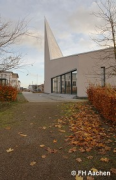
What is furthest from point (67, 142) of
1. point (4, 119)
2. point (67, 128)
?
point (4, 119)

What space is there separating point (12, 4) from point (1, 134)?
6731 millimetres

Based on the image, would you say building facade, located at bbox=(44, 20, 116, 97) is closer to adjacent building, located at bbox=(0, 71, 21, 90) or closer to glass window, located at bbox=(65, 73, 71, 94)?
glass window, located at bbox=(65, 73, 71, 94)

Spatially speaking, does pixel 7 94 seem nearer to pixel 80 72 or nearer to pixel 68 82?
pixel 80 72

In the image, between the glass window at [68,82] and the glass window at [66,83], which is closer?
the glass window at [66,83]

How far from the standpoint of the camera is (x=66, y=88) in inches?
909

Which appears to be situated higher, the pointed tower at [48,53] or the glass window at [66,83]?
the pointed tower at [48,53]

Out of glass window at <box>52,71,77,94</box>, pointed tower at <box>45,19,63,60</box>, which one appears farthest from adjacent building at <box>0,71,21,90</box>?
pointed tower at <box>45,19,63,60</box>

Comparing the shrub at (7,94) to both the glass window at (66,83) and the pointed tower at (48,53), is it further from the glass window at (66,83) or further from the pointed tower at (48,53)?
the pointed tower at (48,53)

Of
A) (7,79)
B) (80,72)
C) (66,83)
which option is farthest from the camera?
(7,79)

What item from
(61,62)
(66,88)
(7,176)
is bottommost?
(7,176)

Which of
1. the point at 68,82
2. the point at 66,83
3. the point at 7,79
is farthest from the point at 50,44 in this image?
the point at 68,82

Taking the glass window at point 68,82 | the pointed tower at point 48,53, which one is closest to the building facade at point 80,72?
the glass window at point 68,82

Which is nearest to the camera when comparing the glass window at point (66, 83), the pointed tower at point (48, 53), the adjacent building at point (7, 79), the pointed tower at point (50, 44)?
the adjacent building at point (7, 79)

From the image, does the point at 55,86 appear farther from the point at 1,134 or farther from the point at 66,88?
the point at 1,134
